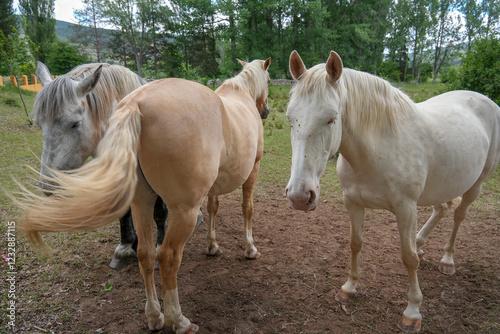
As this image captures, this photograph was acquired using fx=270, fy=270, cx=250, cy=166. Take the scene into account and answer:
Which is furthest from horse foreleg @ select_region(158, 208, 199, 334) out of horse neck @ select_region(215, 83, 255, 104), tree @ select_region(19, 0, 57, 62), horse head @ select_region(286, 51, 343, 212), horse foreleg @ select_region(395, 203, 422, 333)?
tree @ select_region(19, 0, 57, 62)

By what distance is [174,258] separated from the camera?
2090 mm

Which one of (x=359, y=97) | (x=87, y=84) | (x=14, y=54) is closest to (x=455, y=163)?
(x=359, y=97)

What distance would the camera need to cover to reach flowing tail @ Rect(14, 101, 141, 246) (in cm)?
147

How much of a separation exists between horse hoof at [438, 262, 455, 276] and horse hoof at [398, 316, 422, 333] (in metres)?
1.16

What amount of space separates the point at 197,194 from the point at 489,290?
3.32 meters

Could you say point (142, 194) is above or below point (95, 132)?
below

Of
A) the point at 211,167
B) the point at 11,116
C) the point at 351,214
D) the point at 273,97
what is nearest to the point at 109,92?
the point at 211,167

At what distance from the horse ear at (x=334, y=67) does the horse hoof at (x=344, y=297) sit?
2.13 meters

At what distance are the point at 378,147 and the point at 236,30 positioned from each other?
96.6 feet

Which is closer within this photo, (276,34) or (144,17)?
(276,34)

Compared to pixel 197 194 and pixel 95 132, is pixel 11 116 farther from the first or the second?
pixel 197 194

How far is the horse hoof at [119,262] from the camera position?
3.13 m

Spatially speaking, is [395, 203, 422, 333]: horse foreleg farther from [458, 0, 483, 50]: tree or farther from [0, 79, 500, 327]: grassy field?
[458, 0, 483, 50]: tree

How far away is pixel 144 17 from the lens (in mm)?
33219
